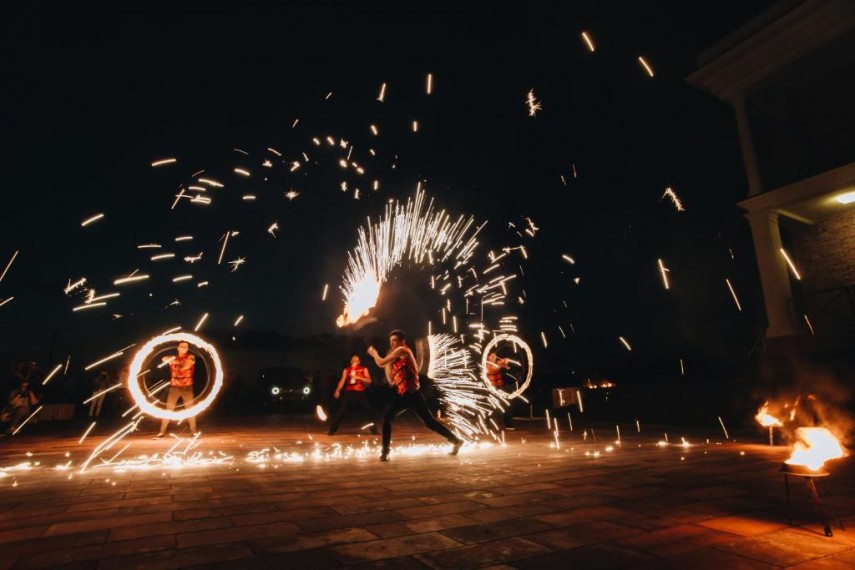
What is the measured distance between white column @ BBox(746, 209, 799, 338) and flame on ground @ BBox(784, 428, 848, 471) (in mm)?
8827

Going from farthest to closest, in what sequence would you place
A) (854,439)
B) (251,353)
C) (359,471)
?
(251,353) → (854,439) → (359,471)

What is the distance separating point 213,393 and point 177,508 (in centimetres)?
457

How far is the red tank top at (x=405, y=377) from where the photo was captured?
5922mm

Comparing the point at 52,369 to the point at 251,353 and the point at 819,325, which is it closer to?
the point at 251,353

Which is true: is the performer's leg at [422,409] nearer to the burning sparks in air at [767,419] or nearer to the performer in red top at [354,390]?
the performer in red top at [354,390]

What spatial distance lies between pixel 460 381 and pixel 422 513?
28.2 ft

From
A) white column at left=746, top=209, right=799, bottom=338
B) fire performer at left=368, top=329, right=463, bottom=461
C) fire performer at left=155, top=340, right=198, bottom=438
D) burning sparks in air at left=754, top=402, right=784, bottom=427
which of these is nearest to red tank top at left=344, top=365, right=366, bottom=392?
fire performer at left=155, top=340, right=198, bottom=438

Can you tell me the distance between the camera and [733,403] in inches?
380

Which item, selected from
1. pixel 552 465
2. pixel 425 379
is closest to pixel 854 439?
pixel 552 465

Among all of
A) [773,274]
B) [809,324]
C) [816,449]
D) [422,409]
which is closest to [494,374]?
[422,409]

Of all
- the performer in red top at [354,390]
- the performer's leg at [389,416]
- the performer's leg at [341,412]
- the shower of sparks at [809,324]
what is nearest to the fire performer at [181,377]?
the performer's leg at [341,412]

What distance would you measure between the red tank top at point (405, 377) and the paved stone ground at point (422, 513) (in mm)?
870

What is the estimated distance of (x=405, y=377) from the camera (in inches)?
234

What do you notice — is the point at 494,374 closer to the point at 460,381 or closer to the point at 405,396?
the point at 460,381
